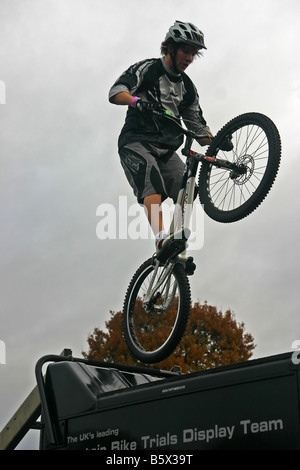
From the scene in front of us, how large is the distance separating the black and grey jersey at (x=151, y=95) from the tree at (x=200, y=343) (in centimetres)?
1722

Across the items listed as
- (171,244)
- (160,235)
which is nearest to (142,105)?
(160,235)

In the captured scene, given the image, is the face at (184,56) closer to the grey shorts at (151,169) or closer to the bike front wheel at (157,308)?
the grey shorts at (151,169)

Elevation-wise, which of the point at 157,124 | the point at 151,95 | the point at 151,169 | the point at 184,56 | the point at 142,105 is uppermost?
the point at 184,56

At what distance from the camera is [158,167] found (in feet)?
25.2

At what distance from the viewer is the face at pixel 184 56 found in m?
7.52

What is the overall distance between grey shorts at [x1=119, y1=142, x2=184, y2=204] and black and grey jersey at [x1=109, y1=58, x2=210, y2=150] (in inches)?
4.2

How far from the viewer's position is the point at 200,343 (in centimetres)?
2531

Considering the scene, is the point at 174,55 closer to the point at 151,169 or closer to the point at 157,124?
the point at 157,124

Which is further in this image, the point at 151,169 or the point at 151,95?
the point at 151,95

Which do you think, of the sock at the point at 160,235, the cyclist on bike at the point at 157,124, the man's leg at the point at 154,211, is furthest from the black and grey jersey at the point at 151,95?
the sock at the point at 160,235

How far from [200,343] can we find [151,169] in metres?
18.5

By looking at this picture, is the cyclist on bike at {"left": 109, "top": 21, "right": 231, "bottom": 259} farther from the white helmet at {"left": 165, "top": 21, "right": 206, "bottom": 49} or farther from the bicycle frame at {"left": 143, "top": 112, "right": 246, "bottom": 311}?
the bicycle frame at {"left": 143, "top": 112, "right": 246, "bottom": 311}
